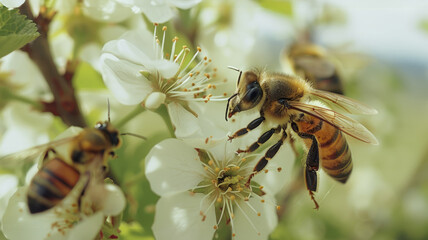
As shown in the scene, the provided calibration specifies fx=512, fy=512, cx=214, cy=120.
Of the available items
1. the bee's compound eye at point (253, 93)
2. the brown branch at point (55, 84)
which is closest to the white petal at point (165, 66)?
the bee's compound eye at point (253, 93)

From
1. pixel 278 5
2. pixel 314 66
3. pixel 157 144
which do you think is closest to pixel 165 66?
pixel 157 144

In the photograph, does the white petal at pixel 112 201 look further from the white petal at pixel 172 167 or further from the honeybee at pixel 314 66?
the honeybee at pixel 314 66

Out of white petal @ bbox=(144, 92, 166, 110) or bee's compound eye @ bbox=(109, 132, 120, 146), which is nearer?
bee's compound eye @ bbox=(109, 132, 120, 146)

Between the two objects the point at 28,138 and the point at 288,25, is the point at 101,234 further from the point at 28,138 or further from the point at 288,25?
the point at 288,25

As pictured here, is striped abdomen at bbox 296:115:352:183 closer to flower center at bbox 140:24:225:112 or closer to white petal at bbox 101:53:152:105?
flower center at bbox 140:24:225:112

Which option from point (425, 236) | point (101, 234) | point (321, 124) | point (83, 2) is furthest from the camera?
point (425, 236)

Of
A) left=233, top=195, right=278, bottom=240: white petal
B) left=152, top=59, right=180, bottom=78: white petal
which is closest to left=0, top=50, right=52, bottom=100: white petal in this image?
left=152, top=59, right=180, bottom=78: white petal

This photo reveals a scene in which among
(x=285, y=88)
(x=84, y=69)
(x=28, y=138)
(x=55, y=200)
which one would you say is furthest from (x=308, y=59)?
(x=55, y=200)
